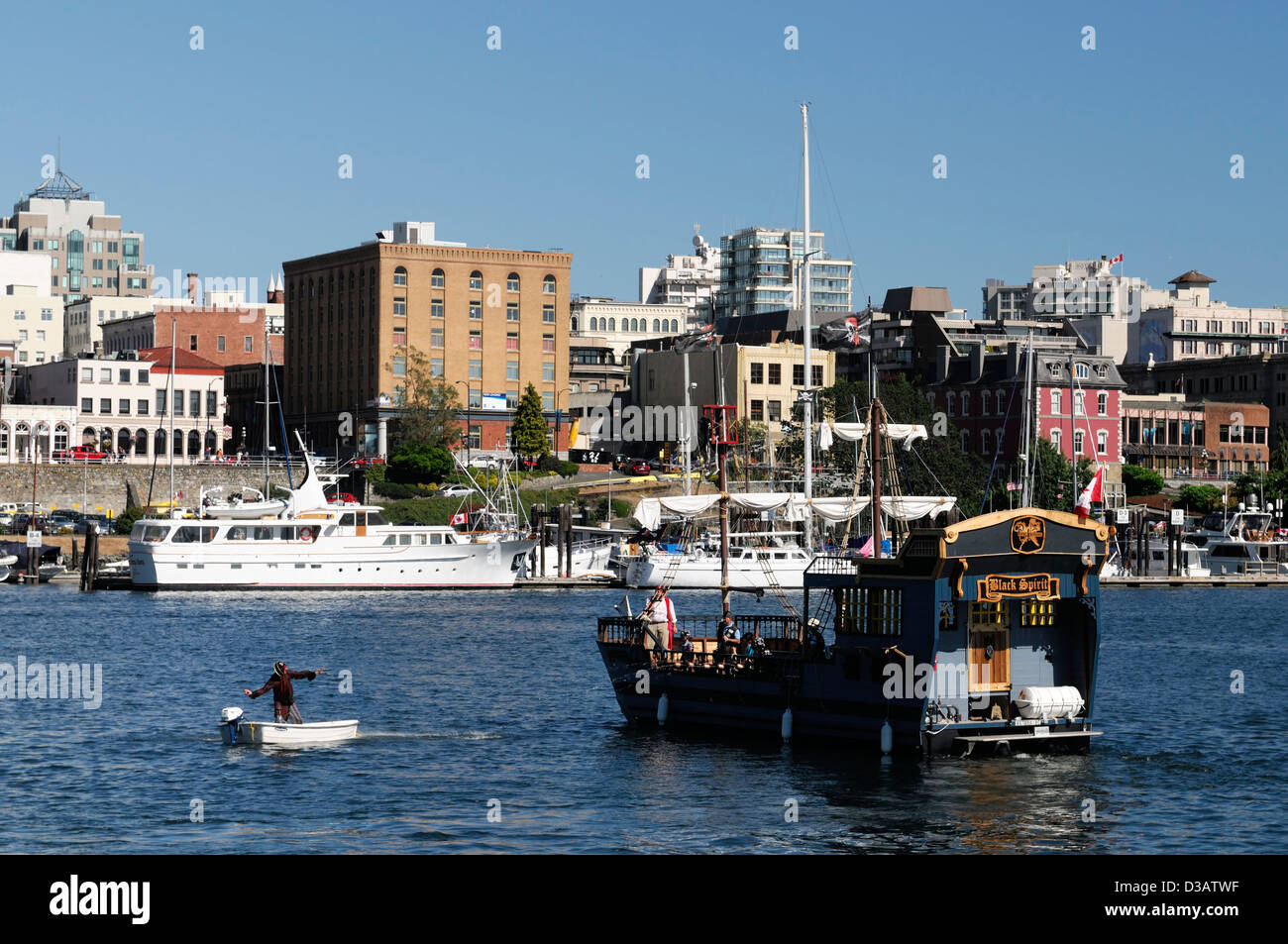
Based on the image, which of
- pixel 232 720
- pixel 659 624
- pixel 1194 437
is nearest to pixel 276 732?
pixel 232 720

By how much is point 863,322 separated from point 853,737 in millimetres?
161575

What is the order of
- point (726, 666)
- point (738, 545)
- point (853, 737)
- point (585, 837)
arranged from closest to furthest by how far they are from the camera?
point (585, 837), point (853, 737), point (726, 666), point (738, 545)

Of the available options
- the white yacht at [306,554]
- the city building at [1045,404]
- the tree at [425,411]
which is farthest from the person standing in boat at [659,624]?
the city building at [1045,404]

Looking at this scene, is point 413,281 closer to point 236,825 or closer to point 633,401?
point 633,401

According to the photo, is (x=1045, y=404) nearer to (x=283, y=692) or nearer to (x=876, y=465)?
(x=876, y=465)

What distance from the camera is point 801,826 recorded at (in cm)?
3406

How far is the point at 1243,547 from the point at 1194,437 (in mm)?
46860

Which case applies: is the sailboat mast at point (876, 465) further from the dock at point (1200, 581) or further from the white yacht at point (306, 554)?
the dock at point (1200, 581)

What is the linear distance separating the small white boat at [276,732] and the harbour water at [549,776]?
0.43m

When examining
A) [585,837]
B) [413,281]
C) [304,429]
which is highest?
[413,281]

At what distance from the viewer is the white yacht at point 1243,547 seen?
132 metres

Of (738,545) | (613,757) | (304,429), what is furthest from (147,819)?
(304,429)

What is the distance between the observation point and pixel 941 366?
17662cm

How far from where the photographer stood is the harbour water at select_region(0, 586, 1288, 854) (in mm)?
33406
